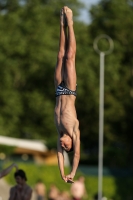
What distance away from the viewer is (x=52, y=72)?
55.2 meters

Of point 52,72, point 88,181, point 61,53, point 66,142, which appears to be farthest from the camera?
point 52,72

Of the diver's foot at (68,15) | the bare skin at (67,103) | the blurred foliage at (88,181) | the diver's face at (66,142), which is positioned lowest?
the blurred foliage at (88,181)

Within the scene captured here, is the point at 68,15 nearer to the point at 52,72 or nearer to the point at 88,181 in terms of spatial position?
the point at 88,181

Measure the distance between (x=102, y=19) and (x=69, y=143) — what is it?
150 feet

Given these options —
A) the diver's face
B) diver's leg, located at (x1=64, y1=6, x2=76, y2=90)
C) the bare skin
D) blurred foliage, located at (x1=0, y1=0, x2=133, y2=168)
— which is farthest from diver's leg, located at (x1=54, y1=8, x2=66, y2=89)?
blurred foliage, located at (x1=0, y1=0, x2=133, y2=168)

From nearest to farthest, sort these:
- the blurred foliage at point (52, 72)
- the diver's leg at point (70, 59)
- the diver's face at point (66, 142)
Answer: the diver's face at point (66, 142)
the diver's leg at point (70, 59)
the blurred foliage at point (52, 72)

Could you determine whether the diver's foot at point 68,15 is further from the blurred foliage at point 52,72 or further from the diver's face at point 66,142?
the blurred foliage at point 52,72

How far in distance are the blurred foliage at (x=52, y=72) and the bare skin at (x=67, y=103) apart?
37090mm

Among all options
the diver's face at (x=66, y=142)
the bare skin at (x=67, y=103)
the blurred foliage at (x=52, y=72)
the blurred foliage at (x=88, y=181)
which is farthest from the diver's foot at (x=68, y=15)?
the blurred foliage at (x=52, y=72)

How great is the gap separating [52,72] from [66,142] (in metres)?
41.8

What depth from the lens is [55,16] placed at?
57219 mm

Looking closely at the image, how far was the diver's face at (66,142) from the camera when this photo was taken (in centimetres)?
1349

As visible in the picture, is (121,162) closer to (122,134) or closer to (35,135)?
(122,134)

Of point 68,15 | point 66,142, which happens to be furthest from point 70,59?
point 66,142
